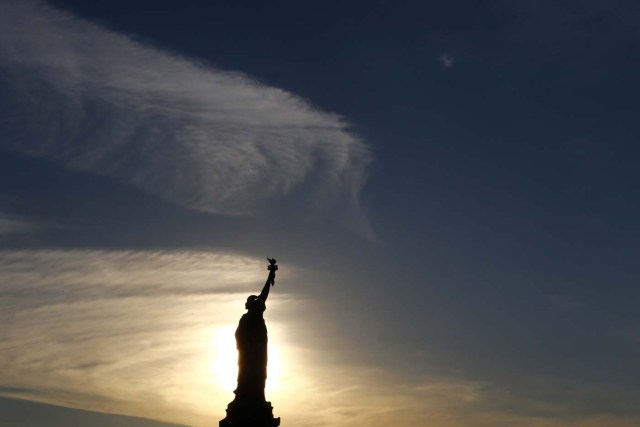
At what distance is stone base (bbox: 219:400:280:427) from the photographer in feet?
110

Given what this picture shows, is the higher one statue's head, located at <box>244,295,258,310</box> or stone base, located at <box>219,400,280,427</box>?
statue's head, located at <box>244,295,258,310</box>

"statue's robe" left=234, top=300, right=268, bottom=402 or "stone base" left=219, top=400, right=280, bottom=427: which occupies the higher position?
"statue's robe" left=234, top=300, right=268, bottom=402

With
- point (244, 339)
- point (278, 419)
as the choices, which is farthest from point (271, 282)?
point (278, 419)

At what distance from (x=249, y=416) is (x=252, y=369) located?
197 cm

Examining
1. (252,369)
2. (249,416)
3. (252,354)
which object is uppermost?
(252,354)

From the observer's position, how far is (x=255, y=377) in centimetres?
3472

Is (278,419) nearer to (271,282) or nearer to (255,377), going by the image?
(255,377)

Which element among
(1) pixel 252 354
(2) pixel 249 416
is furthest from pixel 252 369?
(2) pixel 249 416

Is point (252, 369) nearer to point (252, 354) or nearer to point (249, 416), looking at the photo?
point (252, 354)

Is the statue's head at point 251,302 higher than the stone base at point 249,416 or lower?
higher

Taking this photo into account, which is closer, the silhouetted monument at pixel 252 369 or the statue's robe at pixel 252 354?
the silhouetted monument at pixel 252 369

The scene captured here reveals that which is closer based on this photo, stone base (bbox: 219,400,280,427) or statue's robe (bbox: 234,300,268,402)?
stone base (bbox: 219,400,280,427)

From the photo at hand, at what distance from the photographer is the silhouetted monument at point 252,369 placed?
33688 millimetres

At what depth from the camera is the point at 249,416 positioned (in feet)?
110
